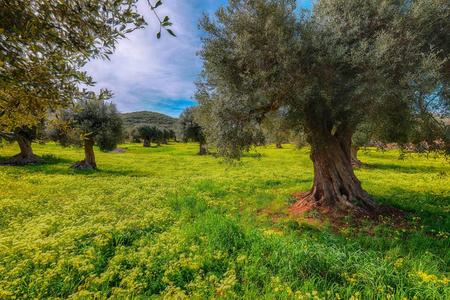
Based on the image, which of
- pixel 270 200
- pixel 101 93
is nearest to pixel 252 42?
pixel 101 93

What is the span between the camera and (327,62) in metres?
10.5

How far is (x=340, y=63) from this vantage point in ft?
35.5

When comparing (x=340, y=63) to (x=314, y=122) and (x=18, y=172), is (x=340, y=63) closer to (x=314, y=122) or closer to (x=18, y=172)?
(x=314, y=122)

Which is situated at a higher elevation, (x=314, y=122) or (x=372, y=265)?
(x=314, y=122)

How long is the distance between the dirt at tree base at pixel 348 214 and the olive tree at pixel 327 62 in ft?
1.85

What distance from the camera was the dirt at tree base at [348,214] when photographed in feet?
38.2

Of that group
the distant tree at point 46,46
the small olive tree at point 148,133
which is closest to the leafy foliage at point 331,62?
the distant tree at point 46,46

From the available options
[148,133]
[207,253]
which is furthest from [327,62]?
[148,133]

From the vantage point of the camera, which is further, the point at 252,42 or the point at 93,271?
the point at 252,42

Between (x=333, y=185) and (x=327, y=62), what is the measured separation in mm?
6457

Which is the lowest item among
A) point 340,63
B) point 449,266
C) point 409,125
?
point 449,266

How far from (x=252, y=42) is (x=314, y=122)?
471 cm

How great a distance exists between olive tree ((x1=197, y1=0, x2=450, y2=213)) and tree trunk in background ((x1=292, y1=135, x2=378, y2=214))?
100cm

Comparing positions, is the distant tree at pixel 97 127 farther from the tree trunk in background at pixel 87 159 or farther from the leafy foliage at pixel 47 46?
the leafy foliage at pixel 47 46
